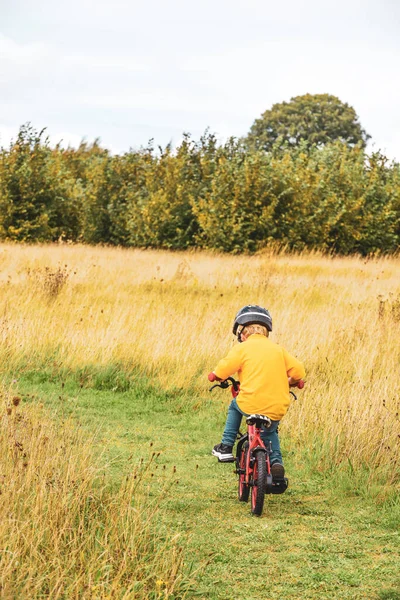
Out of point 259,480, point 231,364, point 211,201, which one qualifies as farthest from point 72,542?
point 211,201

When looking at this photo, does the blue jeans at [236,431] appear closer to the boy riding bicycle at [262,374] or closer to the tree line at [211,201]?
the boy riding bicycle at [262,374]

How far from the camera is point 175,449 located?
22.7 feet

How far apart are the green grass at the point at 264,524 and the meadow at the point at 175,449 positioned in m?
0.02

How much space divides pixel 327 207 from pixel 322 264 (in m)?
7.56

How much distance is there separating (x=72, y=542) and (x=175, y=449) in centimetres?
302

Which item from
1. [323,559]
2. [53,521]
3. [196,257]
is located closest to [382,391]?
[323,559]

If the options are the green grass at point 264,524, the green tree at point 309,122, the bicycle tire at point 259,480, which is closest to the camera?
the green grass at point 264,524

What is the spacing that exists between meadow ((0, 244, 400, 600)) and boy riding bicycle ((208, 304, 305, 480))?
703mm

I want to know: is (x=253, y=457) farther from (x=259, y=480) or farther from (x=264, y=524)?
(x=264, y=524)

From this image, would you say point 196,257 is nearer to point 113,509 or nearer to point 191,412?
point 191,412

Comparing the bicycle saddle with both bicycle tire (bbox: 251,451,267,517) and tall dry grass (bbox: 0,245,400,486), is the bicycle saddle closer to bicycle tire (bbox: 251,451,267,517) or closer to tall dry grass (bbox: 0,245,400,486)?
bicycle tire (bbox: 251,451,267,517)

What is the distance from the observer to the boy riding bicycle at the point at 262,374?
5312 millimetres

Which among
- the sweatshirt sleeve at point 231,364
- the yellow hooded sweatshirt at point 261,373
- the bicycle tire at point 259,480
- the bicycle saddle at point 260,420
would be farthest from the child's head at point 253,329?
the bicycle tire at point 259,480

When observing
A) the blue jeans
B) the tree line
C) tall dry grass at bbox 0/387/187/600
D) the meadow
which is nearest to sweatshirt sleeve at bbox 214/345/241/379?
the blue jeans
